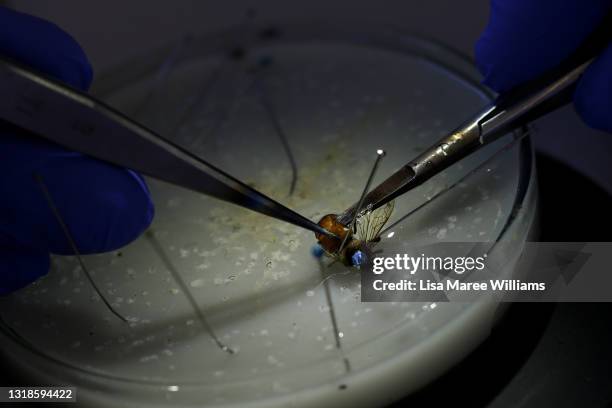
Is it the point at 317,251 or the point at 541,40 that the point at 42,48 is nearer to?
the point at 317,251

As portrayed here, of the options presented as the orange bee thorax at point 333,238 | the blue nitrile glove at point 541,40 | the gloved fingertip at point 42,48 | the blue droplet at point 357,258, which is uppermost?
the gloved fingertip at point 42,48

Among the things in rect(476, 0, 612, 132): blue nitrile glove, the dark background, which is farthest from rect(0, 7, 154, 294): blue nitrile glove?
rect(476, 0, 612, 132): blue nitrile glove

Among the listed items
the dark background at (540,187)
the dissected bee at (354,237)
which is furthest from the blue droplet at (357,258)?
the dark background at (540,187)

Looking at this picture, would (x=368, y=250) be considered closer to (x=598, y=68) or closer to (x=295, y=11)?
(x=598, y=68)

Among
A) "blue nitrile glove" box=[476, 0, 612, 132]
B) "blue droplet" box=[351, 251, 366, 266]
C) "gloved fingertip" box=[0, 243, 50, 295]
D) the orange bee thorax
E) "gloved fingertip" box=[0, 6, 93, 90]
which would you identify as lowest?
"blue droplet" box=[351, 251, 366, 266]

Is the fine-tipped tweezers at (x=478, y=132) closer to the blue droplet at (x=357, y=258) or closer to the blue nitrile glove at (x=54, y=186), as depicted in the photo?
the blue droplet at (x=357, y=258)

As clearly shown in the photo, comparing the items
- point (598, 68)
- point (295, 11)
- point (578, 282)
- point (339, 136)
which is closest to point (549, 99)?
point (598, 68)

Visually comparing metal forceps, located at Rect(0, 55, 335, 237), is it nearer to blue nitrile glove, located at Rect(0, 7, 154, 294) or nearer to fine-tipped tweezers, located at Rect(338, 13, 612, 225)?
blue nitrile glove, located at Rect(0, 7, 154, 294)
